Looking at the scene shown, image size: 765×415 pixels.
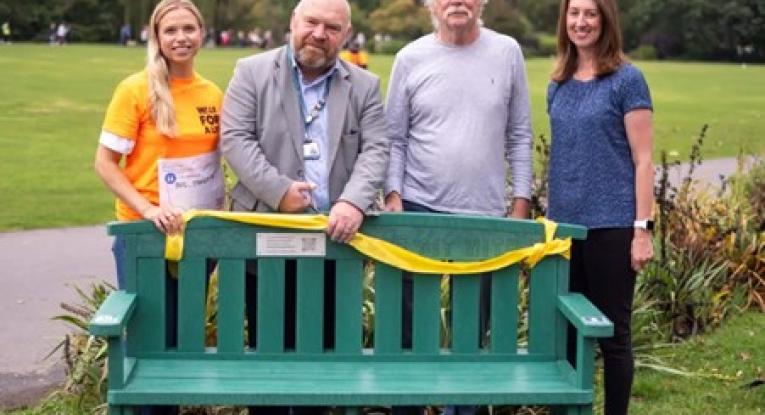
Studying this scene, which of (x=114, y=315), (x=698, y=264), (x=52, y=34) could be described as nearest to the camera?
(x=114, y=315)

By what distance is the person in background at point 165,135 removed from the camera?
465 cm

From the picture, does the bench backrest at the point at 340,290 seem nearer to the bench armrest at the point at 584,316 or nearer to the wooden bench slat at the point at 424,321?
the wooden bench slat at the point at 424,321

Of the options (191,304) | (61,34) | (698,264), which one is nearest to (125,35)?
(61,34)

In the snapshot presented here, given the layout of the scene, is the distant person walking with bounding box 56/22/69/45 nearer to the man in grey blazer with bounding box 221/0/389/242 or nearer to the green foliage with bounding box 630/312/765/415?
the green foliage with bounding box 630/312/765/415

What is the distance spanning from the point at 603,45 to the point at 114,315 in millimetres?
2157

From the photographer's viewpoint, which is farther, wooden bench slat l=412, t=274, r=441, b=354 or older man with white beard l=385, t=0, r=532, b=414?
older man with white beard l=385, t=0, r=532, b=414

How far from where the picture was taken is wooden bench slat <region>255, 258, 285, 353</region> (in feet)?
15.5

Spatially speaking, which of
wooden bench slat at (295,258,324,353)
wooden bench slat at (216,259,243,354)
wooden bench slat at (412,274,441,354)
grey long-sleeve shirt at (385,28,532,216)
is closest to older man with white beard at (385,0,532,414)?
grey long-sleeve shirt at (385,28,532,216)

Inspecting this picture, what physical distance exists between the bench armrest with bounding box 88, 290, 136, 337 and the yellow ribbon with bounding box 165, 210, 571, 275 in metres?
0.25

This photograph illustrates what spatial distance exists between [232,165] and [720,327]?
424 centimetres

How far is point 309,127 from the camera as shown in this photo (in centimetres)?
463

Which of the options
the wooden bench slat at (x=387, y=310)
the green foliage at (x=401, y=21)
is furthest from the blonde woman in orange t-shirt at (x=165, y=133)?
the green foliage at (x=401, y=21)

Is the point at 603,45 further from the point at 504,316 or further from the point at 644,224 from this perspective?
the point at 504,316

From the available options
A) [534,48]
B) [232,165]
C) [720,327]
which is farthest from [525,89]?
[534,48]
